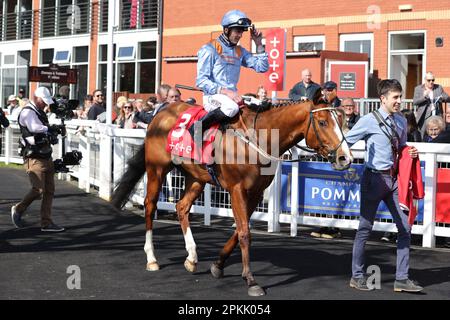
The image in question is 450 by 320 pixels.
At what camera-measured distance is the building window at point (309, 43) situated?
2297cm

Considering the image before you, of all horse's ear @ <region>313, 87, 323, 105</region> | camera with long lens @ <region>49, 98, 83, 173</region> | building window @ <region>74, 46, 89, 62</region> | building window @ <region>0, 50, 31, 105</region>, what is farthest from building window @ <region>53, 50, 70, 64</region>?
horse's ear @ <region>313, 87, 323, 105</region>

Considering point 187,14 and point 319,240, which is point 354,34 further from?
point 319,240

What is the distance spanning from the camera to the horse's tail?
9742 mm

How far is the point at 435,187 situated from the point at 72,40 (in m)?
26.1

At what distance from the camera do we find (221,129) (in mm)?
7875

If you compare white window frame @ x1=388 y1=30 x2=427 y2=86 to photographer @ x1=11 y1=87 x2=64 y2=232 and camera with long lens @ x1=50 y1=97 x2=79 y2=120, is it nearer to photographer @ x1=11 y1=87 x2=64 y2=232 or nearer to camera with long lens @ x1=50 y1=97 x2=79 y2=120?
camera with long lens @ x1=50 y1=97 x2=79 y2=120

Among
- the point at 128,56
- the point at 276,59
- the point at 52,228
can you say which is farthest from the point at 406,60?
the point at 52,228

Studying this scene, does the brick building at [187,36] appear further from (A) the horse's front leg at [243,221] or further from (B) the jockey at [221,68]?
(A) the horse's front leg at [243,221]

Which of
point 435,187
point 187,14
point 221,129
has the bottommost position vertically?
point 435,187

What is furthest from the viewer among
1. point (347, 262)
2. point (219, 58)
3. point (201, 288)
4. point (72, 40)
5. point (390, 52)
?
point (72, 40)

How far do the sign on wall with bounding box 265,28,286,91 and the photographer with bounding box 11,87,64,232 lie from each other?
4941mm

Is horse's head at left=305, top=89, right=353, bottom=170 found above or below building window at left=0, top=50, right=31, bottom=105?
below

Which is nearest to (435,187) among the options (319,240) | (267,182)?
(319,240)
